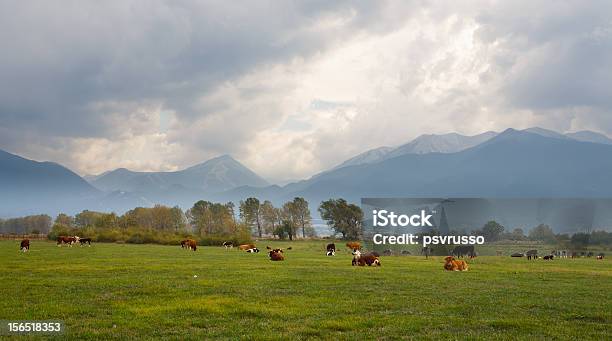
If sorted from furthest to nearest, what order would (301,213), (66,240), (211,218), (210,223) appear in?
1. (301,213)
2. (211,218)
3. (210,223)
4. (66,240)

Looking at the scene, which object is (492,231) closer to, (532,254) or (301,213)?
(532,254)

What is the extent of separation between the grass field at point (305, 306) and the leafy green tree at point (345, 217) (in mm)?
99754

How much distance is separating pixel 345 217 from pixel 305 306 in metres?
112

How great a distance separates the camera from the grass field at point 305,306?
13633 millimetres

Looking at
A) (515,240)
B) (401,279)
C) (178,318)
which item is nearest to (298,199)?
(515,240)

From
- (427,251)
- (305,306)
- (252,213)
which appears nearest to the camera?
(305,306)

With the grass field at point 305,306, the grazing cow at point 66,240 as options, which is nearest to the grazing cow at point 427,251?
the grass field at point 305,306

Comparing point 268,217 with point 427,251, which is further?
point 268,217

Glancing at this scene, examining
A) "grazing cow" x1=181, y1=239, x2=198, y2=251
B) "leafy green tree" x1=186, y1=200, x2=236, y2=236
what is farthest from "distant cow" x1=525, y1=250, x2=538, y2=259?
"leafy green tree" x1=186, y1=200, x2=236, y2=236

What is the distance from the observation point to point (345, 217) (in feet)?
420

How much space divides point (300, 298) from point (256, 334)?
619 centimetres

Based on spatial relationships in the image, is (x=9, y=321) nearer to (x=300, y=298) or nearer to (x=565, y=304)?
(x=300, y=298)

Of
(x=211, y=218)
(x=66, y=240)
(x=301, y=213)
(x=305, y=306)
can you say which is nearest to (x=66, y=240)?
(x=66, y=240)
